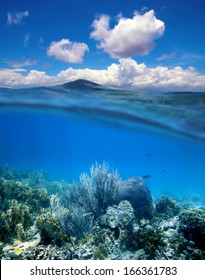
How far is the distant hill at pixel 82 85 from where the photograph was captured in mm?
13625

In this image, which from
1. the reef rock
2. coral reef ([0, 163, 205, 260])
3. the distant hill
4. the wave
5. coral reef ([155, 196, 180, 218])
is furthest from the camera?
the wave

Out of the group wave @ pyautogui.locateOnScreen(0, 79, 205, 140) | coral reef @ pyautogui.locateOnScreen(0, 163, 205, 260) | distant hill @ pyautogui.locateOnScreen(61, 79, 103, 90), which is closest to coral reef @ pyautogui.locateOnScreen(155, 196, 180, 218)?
coral reef @ pyautogui.locateOnScreen(0, 163, 205, 260)

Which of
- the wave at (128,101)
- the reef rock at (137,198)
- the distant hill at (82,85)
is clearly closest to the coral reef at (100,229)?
the reef rock at (137,198)

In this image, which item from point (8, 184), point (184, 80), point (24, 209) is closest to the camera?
point (24, 209)

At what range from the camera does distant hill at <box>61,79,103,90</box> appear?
1362 centimetres

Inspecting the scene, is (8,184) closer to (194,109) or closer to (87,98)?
(87,98)

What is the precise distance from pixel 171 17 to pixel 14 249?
979 centimetres

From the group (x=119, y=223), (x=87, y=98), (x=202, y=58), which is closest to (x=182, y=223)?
(x=119, y=223)

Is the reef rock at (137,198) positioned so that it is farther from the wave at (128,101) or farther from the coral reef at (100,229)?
the wave at (128,101)

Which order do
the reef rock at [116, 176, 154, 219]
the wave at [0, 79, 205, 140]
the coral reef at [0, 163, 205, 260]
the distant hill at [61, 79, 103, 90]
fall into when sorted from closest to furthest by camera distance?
the coral reef at [0, 163, 205, 260]
the reef rock at [116, 176, 154, 219]
the distant hill at [61, 79, 103, 90]
the wave at [0, 79, 205, 140]

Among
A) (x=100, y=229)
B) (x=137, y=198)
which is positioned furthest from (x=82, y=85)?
(x=100, y=229)

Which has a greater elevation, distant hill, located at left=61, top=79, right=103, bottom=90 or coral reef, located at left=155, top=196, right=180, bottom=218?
distant hill, located at left=61, top=79, right=103, bottom=90

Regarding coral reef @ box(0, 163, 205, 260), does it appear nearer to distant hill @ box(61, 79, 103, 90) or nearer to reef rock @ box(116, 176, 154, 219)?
reef rock @ box(116, 176, 154, 219)

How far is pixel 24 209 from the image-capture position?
32.0ft
